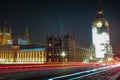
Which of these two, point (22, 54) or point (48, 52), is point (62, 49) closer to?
point (48, 52)

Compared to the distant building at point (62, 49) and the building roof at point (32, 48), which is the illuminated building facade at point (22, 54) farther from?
the distant building at point (62, 49)

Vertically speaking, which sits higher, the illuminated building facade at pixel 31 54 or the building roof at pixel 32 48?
the building roof at pixel 32 48

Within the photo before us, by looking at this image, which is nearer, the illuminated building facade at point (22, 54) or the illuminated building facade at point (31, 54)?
the illuminated building facade at point (31, 54)

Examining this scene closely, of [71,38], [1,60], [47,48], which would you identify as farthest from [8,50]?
[71,38]

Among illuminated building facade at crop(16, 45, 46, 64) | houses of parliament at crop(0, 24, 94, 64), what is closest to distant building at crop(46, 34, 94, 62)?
houses of parliament at crop(0, 24, 94, 64)

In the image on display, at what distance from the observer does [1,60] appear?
17712 centimetres

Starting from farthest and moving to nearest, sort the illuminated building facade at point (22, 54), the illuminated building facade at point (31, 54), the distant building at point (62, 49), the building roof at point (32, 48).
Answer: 1. the building roof at point (32, 48)
2. the illuminated building facade at point (22, 54)
3. the illuminated building facade at point (31, 54)
4. the distant building at point (62, 49)

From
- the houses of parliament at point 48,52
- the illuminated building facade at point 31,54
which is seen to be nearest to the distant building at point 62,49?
the houses of parliament at point 48,52

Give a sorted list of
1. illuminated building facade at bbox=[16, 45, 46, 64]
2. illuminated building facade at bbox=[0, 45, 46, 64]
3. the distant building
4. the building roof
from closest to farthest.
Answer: the distant building < illuminated building facade at bbox=[16, 45, 46, 64] < illuminated building facade at bbox=[0, 45, 46, 64] < the building roof

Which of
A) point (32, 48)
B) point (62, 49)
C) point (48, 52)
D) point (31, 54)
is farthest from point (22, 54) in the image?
point (62, 49)

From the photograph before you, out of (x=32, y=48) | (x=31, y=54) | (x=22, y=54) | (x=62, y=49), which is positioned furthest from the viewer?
(x=22, y=54)

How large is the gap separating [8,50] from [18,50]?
444 inches

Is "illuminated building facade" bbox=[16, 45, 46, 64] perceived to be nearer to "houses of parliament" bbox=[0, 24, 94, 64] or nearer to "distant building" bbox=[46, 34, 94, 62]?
"houses of parliament" bbox=[0, 24, 94, 64]

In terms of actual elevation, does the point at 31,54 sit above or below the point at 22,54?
below
